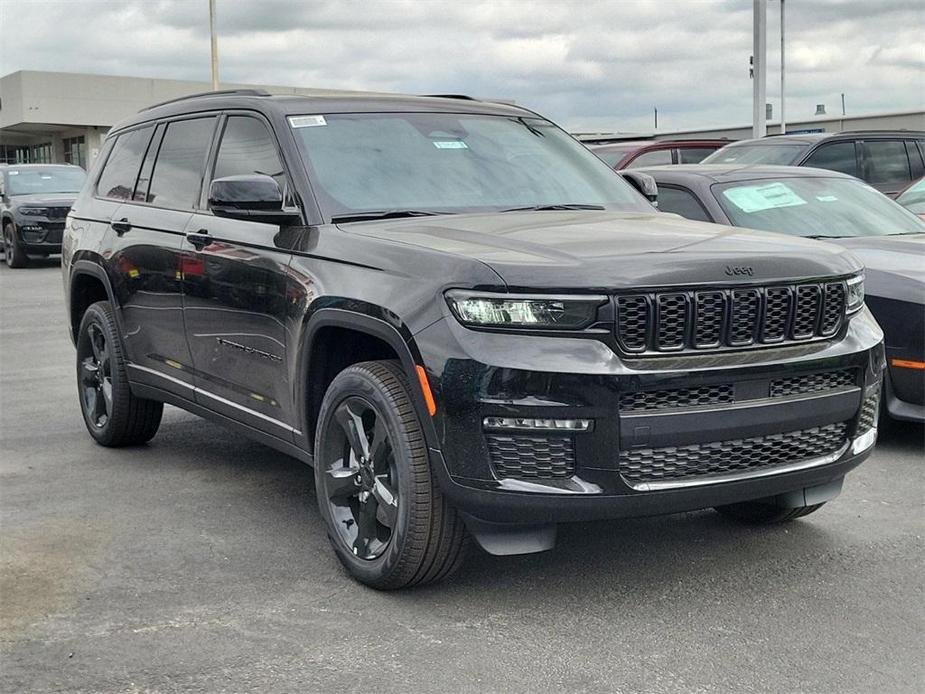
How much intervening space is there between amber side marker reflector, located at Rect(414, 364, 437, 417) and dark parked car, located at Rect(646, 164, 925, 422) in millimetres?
3128

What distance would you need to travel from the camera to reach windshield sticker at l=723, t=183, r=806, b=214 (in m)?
7.39

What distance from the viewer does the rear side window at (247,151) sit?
507 cm

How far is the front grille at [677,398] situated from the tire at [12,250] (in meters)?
19.5

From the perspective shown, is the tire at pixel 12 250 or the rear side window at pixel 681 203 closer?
the rear side window at pixel 681 203

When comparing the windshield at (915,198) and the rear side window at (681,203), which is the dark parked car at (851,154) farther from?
the rear side window at (681,203)

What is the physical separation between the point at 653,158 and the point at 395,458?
10590 millimetres

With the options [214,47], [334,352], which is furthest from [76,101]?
[334,352]

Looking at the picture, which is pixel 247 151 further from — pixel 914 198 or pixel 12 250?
pixel 12 250

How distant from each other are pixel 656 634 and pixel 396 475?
101 cm

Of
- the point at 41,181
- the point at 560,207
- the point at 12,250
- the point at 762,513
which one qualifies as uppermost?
the point at 560,207

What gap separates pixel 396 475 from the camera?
4074mm

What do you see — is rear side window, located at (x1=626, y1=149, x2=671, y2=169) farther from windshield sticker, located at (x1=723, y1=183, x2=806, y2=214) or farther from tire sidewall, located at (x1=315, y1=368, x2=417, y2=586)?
tire sidewall, located at (x1=315, y1=368, x2=417, y2=586)

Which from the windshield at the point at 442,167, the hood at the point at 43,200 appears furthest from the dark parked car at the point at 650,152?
the hood at the point at 43,200

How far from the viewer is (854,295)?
431cm
